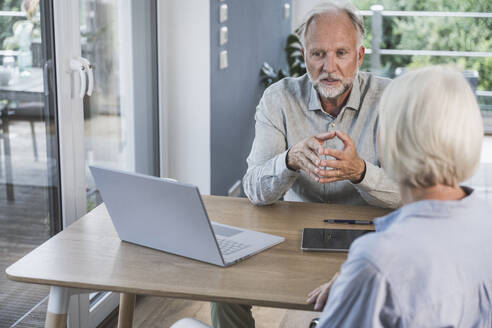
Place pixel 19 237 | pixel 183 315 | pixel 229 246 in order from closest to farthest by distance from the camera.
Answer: pixel 229 246 < pixel 19 237 < pixel 183 315

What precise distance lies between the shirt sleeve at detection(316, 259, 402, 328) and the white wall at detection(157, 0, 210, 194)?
86.1 inches

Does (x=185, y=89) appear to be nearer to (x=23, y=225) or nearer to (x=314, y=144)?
(x=23, y=225)

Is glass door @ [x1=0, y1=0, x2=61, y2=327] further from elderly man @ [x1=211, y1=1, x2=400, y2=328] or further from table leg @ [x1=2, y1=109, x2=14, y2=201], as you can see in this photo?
elderly man @ [x1=211, y1=1, x2=400, y2=328]

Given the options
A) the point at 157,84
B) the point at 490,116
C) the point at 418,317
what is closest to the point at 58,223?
the point at 157,84

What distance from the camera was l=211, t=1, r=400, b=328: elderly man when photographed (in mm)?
2014

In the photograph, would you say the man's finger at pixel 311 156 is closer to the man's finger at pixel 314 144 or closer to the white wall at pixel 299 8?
the man's finger at pixel 314 144

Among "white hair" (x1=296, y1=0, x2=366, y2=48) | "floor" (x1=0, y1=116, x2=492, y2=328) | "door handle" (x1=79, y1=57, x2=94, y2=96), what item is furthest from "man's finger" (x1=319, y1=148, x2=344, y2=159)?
"door handle" (x1=79, y1=57, x2=94, y2=96)

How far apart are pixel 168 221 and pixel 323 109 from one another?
31.6 inches

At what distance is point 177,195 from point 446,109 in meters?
0.69

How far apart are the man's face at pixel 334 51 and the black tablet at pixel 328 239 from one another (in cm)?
53

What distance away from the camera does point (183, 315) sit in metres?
2.84

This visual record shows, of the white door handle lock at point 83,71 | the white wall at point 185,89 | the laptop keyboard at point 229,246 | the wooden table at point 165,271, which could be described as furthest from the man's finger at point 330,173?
the white wall at point 185,89

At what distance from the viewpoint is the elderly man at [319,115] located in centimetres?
→ 201

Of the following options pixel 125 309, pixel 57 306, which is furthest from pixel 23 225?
pixel 57 306
